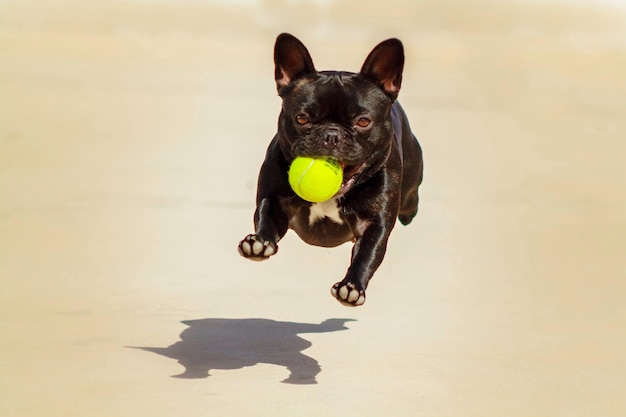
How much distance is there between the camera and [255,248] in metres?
6.69

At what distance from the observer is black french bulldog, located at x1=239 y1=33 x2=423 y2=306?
22.4 ft

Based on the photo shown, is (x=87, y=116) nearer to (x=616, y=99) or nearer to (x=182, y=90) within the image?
(x=182, y=90)

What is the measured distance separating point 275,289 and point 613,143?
11.2 metres

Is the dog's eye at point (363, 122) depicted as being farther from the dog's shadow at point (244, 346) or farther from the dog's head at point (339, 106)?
the dog's shadow at point (244, 346)

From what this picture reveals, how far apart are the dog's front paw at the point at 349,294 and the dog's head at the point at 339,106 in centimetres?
63

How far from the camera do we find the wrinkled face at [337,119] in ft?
22.2

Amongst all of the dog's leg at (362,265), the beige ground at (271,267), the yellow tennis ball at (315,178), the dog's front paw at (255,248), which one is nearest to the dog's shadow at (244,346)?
the beige ground at (271,267)

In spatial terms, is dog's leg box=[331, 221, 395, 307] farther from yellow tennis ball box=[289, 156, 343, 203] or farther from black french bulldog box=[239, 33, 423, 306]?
yellow tennis ball box=[289, 156, 343, 203]

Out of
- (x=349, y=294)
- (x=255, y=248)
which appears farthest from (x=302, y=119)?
(x=349, y=294)

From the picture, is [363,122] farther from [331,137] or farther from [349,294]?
[349,294]

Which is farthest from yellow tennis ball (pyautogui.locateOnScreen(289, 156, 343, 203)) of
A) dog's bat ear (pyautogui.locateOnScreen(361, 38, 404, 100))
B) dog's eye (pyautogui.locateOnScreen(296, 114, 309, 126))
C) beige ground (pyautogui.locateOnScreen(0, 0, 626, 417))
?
beige ground (pyautogui.locateOnScreen(0, 0, 626, 417))

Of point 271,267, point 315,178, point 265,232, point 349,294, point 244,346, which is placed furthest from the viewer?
point 271,267

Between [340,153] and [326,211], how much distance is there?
0.56 m

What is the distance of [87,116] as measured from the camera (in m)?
Result: 20.5
